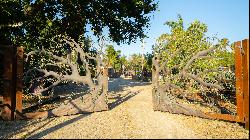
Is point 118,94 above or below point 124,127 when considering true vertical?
above

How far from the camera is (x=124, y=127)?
415 inches

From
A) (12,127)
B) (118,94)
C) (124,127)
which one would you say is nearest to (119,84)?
(118,94)

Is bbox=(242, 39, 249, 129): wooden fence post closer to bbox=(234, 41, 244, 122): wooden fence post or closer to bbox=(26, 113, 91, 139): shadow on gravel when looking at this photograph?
bbox=(234, 41, 244, 122): wooden fence post

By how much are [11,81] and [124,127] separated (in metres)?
4.91

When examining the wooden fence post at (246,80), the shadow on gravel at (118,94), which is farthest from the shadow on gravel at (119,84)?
the wooden fence post at (246,80)

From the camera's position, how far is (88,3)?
2080 centimetres

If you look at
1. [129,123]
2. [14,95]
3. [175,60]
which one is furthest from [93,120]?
[175,60]

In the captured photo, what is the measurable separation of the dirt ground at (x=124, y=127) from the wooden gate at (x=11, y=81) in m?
0.55

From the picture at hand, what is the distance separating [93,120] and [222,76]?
600cm

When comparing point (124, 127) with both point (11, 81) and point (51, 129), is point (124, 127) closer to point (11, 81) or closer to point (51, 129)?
point (51, 129)

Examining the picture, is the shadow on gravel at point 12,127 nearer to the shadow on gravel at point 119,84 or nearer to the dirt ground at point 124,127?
the dirt ground at point 124,127

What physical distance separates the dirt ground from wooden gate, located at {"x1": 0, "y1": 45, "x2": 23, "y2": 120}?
555mm

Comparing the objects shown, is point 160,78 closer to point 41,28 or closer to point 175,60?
point 41,28

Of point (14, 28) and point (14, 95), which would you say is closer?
point (14, 95)
